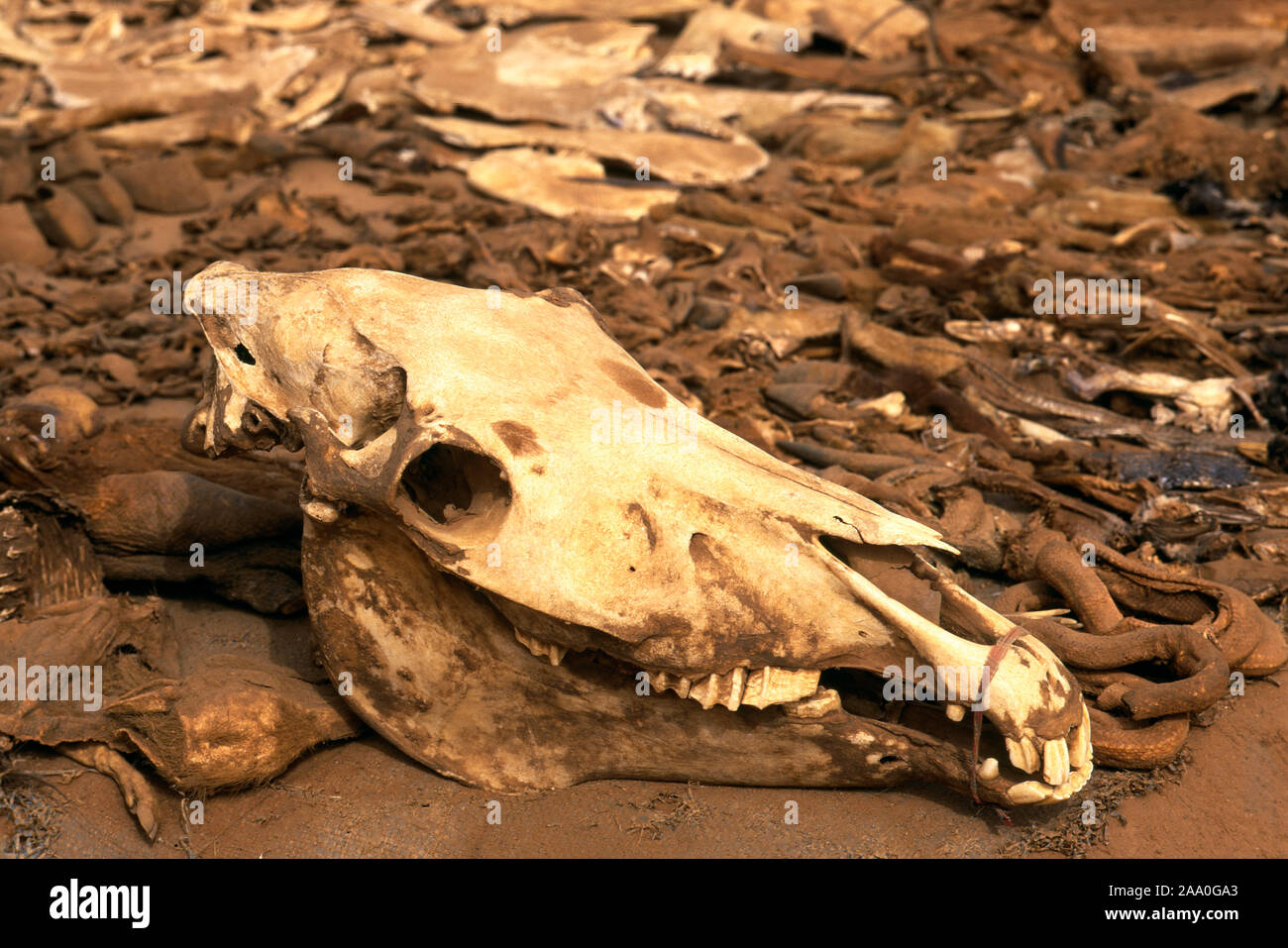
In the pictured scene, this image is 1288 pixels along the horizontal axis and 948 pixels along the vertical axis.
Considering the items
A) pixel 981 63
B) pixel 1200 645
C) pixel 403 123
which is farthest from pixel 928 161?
pixel 1200 645

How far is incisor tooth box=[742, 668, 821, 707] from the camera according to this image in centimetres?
272

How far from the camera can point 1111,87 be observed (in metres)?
9.69

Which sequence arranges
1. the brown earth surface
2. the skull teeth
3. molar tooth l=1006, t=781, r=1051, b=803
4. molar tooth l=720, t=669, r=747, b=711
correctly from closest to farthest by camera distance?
1. molar tooth l=1006, t=781, r=1051, b=803
2. molar tooth l=720, t=669, r=747, b=711
3. the skull teeth
4. the brown earth surface

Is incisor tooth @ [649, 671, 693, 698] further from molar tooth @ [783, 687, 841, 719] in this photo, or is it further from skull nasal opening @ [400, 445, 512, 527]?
skull nasal opening @ [400, 445, 512, 527]

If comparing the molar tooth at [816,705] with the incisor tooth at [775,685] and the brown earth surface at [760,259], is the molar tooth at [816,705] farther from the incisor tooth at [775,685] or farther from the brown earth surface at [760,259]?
the brown earth surface at [760,259]

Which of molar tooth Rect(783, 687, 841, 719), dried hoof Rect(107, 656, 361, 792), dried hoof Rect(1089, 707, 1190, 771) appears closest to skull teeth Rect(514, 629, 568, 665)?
molar tooth Rect(783, 687, 841, 719)

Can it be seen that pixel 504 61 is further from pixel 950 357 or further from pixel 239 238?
pixel 950 357

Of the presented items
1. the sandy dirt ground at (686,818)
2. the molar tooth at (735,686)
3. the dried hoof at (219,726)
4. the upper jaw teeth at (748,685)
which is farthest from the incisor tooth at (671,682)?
the dried hoof at (219,726)

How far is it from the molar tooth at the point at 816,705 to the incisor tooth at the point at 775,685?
0.21ft

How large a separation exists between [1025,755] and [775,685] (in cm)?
59

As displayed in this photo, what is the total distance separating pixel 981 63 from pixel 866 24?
118cm

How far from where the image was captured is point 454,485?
323cm

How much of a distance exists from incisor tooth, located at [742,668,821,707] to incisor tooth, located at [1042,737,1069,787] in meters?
0.55

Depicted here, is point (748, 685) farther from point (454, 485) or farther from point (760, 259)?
point (760, 259)
